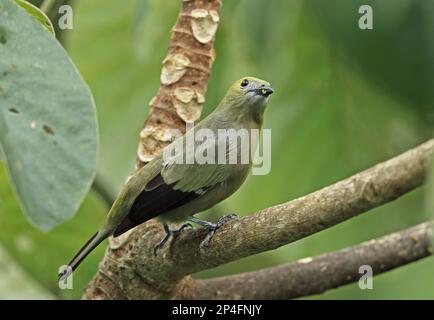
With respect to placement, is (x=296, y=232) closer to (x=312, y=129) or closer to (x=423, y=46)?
(x=423, y=46)

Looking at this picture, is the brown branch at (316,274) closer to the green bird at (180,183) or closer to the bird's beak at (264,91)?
the green bird at (180,183)

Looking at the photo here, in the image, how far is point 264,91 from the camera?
8.50ft

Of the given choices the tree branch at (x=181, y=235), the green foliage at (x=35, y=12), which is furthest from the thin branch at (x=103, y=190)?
the green foliage at (x=35, y=12)

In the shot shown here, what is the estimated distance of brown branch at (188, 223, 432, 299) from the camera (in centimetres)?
248

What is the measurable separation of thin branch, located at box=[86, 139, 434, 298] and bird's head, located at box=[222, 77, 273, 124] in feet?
1.59

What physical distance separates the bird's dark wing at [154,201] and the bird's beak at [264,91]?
1.31ft

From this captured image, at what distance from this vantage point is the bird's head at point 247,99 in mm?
2643

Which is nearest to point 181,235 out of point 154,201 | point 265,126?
point 154,201

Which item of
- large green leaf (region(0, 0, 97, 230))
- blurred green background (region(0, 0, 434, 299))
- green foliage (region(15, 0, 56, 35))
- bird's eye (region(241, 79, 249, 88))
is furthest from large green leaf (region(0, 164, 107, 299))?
large green leaf (region(0, 0, 97, 230))

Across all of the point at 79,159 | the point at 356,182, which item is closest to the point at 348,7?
the point at 356,182

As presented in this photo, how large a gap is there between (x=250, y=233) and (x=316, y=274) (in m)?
0.84

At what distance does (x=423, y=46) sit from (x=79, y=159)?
0.50 m

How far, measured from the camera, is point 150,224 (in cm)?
249

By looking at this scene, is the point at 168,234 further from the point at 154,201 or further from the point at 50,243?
the point at 50,243
